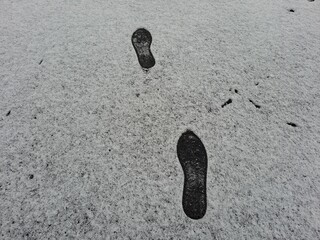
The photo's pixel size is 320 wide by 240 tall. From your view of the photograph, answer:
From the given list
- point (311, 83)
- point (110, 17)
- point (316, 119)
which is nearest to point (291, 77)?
point (311, 83)

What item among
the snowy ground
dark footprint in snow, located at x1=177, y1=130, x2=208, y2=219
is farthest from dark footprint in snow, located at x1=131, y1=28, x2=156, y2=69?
dark footprint in snow, located at x1=177, y1=130, x2=208, y2=219

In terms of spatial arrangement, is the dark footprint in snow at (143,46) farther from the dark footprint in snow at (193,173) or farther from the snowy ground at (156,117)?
the dark footprint in snow at (193,173)

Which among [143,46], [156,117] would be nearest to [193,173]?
[156,117]

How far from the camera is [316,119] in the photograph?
44.8 inches

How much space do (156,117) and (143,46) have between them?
0.50 meters

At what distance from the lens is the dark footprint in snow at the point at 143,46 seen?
1.29m

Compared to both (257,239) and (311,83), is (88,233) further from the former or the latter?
(311,83)

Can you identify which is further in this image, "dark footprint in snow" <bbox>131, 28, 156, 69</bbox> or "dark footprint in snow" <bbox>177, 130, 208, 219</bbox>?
"dark footprint in snow" <bbox>131, 28, 156, 69</bbox>

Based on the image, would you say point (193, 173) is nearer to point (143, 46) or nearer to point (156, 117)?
point (156, 117)

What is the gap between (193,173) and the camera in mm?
988

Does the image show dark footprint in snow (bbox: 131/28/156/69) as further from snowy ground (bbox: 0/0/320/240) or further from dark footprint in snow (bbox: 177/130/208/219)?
dark footprint in snow (bbox: 177/130/208/219)

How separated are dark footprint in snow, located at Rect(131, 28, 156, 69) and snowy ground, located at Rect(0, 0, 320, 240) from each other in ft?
0.14

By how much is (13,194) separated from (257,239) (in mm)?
1017

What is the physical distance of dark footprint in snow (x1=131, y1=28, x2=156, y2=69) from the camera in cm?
129
